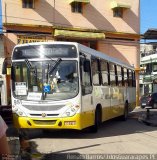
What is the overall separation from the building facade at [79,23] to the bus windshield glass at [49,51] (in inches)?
655

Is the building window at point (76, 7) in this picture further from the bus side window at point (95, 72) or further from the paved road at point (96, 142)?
the paved road at point (96, 142)

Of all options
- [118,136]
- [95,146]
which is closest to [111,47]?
[118,136]

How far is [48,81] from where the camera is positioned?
12.3m

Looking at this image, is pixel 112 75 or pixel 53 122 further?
pixel 112 75

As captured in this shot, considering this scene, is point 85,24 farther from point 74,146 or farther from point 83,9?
point 74,146

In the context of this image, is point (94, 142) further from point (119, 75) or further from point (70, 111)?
point (119, 75)

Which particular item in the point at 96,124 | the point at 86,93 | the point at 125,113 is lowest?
the point at 125,113

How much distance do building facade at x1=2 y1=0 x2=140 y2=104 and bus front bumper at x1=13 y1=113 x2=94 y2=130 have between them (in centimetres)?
1741

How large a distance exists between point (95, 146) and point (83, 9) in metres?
24.8

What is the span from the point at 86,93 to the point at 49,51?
5.91 ft

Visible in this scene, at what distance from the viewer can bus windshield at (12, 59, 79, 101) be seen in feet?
40.2

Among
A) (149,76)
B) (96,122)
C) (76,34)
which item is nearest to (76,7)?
(76,34)

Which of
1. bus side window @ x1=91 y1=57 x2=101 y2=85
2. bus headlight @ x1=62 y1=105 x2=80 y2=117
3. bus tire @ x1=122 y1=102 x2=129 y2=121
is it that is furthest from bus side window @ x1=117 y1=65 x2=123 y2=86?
bus headlight @ x1=62 y1=105 x2=80 y2=117

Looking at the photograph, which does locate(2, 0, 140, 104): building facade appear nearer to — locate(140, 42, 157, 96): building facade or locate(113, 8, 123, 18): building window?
locate(113, 8, 123, 18): building window
